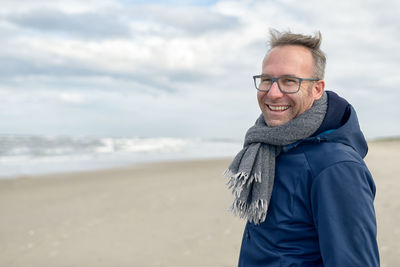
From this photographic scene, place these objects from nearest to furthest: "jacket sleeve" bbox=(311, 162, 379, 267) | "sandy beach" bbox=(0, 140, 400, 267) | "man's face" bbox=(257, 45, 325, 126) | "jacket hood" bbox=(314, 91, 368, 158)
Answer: "jacket sleeve" bbox=(311, 162, 379, 267) → "jacket hood" bbox=(314, 91, 368, 158) → "man's face" bbox=(257, 45, 325, 126) → "sandy beach" bbox=(0, 140, 400, 267)

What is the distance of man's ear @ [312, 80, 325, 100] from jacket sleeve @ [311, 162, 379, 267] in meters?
0.43

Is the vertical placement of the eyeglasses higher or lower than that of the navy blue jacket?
higher

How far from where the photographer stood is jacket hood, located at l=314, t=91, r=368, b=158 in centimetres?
141

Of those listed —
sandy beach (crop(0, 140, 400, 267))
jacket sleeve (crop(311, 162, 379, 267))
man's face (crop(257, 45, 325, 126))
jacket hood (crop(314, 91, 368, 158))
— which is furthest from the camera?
sandy beach (crop(0, 140, 400, 267))

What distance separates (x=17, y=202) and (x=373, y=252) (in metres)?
7.92

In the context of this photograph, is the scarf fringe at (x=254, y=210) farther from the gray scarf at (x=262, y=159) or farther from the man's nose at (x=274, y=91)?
the man's nose at (x=274, y=91)

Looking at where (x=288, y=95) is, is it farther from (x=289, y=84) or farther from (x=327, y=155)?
(x=327, y=155)

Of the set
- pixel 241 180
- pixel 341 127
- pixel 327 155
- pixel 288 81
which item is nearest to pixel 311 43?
pixel 288 81

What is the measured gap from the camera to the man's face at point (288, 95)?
151 cm

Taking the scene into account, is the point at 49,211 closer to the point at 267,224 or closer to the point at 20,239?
the point at 20,239

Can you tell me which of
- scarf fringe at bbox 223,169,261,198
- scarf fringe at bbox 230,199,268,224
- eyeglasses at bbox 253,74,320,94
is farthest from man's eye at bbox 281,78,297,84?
scarf fringe at bbox 230,199,268,224

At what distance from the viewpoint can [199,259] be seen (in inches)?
173

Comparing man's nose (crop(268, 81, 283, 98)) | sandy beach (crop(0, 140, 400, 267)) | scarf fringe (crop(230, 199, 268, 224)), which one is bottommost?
sandy beach (crop(0, 140, 400, 267))

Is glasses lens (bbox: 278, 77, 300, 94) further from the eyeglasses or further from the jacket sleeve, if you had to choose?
the jacket sleeve
